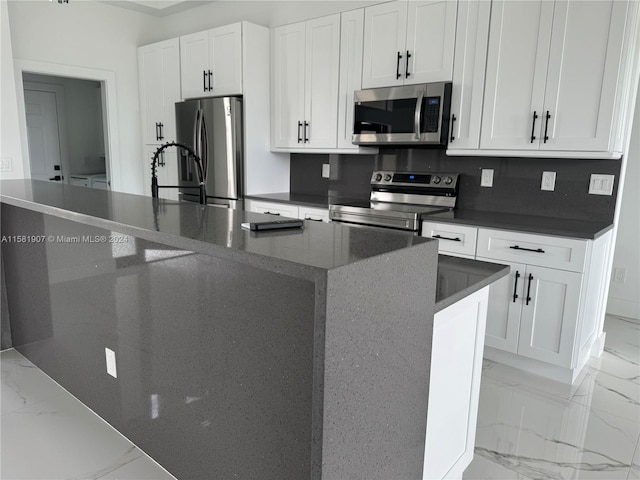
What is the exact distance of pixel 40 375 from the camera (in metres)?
2.59

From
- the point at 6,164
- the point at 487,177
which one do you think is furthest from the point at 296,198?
the point at 6,164

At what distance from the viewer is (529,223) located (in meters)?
2.81

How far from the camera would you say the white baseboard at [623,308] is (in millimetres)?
3863

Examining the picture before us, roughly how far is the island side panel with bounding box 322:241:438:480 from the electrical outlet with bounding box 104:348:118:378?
4.25 feet

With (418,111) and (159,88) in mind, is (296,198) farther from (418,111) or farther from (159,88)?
(159,88)

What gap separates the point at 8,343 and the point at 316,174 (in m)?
2.80

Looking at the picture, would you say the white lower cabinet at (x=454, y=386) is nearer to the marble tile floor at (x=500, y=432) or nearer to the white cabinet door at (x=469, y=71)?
the marble tile floor at (x=500, y=432)

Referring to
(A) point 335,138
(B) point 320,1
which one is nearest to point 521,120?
(A) point 335,138

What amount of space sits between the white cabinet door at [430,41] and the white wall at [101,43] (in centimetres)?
332

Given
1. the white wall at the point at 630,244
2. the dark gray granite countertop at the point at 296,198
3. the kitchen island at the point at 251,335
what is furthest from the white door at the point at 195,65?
the white wall at the point at 630,244

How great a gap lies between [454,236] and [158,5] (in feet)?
13.8

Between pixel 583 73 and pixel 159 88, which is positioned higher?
pixel 159 88

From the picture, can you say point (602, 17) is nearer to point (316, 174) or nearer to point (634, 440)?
point (634, 440)

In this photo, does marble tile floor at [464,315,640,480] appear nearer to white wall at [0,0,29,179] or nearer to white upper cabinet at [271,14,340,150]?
white upper cabinet at [271,14,340,150]
